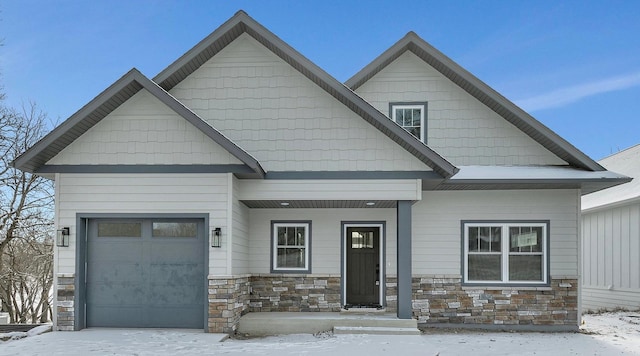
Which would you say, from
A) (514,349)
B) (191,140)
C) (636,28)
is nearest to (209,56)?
(191,140)

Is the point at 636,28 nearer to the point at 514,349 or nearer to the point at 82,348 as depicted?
the point at 514,349

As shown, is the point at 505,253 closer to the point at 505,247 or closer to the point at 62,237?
the point at 505,247

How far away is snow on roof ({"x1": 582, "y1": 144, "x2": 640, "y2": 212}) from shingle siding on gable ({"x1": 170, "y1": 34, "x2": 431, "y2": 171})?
8332 mm

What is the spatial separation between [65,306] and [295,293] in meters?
4.63

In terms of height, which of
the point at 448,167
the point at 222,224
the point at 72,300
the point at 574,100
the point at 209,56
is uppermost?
the point at 574,100

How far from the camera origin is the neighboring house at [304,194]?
10547 millimetres

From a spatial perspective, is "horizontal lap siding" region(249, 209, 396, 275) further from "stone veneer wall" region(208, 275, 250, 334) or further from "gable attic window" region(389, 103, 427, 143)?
"stone veneer wall" region(208, 275, 250, 334)

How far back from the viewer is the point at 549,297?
12383 mm

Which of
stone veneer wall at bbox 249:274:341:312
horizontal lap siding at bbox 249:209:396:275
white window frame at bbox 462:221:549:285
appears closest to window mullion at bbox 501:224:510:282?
white window frame at bbox 462:221:549:285

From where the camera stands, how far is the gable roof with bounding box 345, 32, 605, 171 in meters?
12.1

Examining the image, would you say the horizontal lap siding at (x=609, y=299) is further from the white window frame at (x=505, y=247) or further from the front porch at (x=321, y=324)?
the front porch at (x=321, y=324)

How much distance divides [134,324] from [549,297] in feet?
28.2

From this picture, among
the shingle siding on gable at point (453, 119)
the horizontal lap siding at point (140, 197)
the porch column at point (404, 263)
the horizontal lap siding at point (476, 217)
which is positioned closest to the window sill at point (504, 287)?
the horizontal lap siding at point (476, 217)

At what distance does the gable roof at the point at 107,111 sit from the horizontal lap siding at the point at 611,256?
11354 mm
